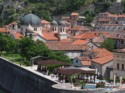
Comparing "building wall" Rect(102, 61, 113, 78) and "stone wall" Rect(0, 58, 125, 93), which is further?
"building wall" Rect(102, 61, 113, 78)

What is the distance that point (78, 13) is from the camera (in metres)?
115

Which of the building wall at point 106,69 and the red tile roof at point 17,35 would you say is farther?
the red tile roof at point 17,35

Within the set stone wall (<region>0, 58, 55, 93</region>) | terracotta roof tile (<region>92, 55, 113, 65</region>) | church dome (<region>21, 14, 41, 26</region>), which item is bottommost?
stone wall (<region>0, 58, 55, 93</region>)

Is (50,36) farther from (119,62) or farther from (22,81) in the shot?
(119,62)

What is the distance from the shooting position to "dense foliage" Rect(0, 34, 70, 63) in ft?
188

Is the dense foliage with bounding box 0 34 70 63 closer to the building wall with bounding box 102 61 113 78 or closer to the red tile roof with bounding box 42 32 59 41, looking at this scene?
the building wall with bounding box 102 61 113 78

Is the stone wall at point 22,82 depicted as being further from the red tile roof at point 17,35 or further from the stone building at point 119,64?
the red tile roof at point 17,35

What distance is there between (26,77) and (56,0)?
81.1 m

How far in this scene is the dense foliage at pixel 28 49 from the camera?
57.2 m

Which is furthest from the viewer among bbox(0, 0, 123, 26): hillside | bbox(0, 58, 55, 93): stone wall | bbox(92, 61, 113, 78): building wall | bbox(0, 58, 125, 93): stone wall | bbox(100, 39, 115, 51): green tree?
bbox(0, 0, 123, 26): hillside

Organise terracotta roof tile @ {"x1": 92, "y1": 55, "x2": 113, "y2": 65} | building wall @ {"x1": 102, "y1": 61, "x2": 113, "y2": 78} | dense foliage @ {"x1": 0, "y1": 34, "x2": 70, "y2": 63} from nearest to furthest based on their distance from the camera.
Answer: building wall @ {"x1": 102, "y1": 61, "x2": 113, "y2": 78} → terracotta roof tile @ {"x1": 92, "y1": 55, "x2": 113, "y2": 65} → dense foliage @ {"x1": 0, "y1": 34, "x2": 70, "y2": 63}

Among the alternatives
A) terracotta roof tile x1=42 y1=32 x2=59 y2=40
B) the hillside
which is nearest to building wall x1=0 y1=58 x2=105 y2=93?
terracotta roof tile x1=42 y1=32 x2=59 y2=40

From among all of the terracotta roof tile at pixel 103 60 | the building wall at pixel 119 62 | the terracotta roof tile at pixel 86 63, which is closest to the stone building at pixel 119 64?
the building wall at pixel 119 62

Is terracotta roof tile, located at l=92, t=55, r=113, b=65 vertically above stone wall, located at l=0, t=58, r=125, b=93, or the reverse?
terracotta roof tile, located at l=92, t=55, r=113, b=65
